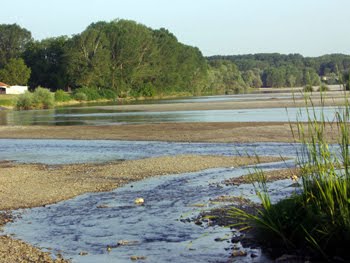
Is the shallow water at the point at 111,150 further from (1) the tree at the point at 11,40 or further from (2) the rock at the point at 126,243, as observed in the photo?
(1) the tree at the point at 11,40

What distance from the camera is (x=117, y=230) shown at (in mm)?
13938

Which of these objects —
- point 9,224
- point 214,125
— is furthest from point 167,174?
point 214,125

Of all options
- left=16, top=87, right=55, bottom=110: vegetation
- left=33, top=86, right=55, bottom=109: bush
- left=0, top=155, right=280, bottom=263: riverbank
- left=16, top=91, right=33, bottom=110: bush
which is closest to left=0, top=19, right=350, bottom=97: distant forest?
left=33, top=86, right=55, bottom=109: bush

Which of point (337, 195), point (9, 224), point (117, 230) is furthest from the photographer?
point (9, 224)

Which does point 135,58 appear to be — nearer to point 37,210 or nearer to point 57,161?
point 57,161

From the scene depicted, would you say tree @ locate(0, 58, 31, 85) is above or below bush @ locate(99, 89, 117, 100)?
above

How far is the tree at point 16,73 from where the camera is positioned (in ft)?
455

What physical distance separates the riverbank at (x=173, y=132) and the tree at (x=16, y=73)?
9131 cm

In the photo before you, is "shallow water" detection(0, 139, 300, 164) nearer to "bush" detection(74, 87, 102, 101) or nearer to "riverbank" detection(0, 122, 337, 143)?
"riverbank" detection(0, 122, 337, 143)

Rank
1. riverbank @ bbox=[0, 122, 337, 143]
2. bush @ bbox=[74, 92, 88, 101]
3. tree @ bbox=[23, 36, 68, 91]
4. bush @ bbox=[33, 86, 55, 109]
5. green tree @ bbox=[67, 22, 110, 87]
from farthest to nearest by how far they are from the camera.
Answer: tree @ bbox=[23, 36, 68, 91]
green tree @ bbox=[67, 22, 110, 87]
bush @ bbox=[74, 92, 88, 101]
bush @ bbox=[33, 86, 55, 109]
riverbank @ bbox=[0, 122, 337, 143]

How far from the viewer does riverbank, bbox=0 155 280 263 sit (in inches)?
688

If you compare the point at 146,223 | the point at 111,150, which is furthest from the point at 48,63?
the point at 146,223

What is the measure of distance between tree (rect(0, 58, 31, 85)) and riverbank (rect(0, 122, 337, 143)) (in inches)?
3595

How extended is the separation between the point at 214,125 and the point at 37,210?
99.7ft
